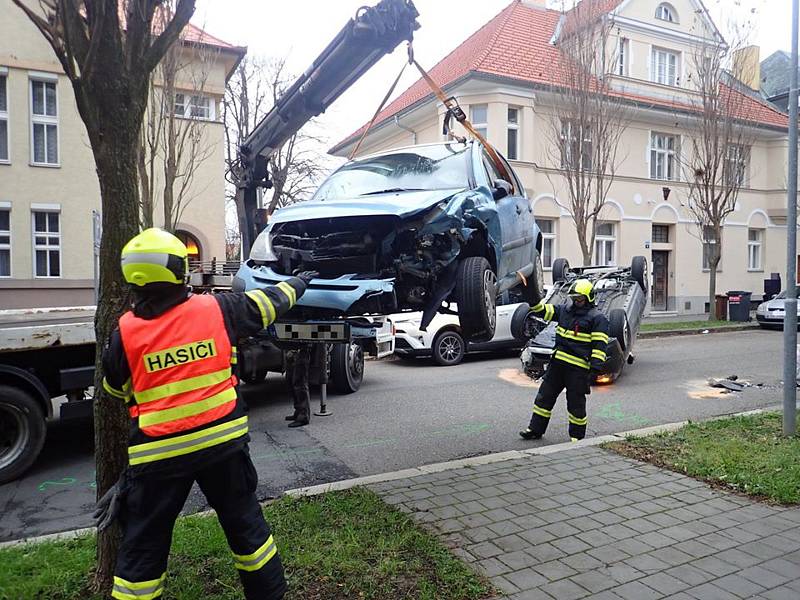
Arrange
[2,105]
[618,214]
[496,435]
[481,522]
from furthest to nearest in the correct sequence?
[618,214] < [2,105] < [496,435] < [481,522]

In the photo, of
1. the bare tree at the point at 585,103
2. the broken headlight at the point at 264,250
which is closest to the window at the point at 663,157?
the bare tree at the point at 585,103

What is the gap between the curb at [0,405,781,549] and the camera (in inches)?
159

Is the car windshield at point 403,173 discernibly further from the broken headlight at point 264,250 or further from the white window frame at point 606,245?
the white window frame at point 606,245

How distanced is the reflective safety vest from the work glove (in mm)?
178

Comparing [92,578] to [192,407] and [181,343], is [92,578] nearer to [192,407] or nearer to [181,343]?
[192,407]

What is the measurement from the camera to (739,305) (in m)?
20.8

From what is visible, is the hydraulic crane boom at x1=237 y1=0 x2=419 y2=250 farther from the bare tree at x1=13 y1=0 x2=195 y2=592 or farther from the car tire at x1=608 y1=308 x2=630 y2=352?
the car tire at x1=608 y1=308 x2=630 y2=352

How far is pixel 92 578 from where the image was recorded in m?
3.23

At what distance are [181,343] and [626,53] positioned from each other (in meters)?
23.8

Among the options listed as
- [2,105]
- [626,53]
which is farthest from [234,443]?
[626,53]

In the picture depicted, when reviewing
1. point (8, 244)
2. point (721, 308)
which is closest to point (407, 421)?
Result: point (8, 244)

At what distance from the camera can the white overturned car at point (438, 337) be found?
11.9 m

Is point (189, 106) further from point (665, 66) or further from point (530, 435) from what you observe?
point (665, 66)

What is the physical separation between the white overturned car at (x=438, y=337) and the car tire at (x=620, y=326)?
2158mm
